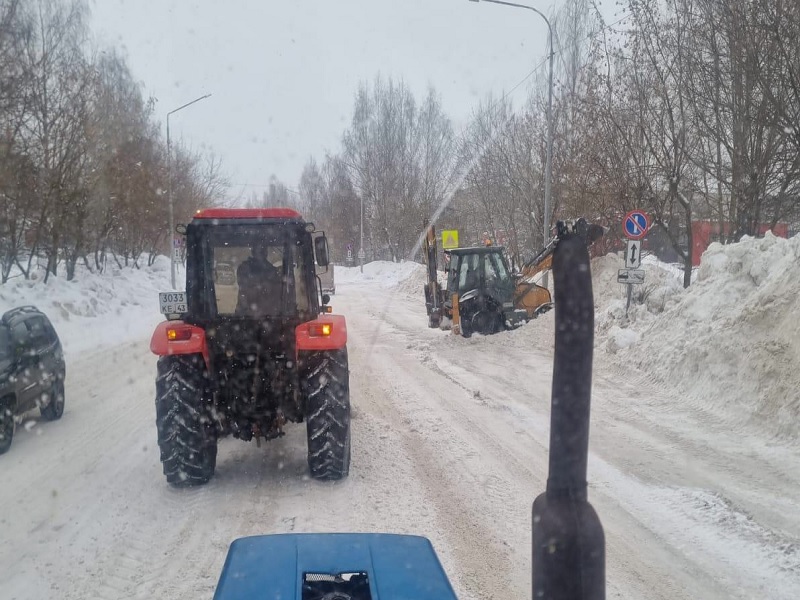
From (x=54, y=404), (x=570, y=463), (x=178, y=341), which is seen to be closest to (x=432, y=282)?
(x=54, y=404)

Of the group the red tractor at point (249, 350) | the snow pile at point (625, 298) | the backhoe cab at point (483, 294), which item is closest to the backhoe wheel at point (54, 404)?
the red tractor at point (249, 350)

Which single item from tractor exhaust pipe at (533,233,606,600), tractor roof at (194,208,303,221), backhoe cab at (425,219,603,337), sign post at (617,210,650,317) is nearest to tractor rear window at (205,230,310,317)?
tractor roof at (194,208,303,221)

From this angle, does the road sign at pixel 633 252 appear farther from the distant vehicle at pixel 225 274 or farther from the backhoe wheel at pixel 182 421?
the backhoe wheel at pixel 182 421

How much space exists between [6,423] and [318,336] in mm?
3664

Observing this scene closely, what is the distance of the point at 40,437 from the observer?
295 inches

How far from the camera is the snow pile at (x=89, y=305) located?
53.8ft

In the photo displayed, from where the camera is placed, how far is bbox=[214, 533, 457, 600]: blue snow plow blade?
208 centimetres

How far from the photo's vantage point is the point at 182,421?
221 inches

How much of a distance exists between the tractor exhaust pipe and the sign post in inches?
433

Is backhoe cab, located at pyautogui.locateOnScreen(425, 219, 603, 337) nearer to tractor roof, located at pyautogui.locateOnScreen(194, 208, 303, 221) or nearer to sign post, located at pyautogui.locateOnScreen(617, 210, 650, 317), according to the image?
sign post, located at pyautogui.locateOnScreen(617, 210, 650, 317)

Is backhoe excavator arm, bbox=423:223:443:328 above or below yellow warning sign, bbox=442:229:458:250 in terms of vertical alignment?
below

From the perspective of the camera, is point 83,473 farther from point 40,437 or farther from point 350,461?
point 350,461

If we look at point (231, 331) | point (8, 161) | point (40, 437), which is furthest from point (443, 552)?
point (8, 161)

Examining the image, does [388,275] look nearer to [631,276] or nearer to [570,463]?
[631,276]
